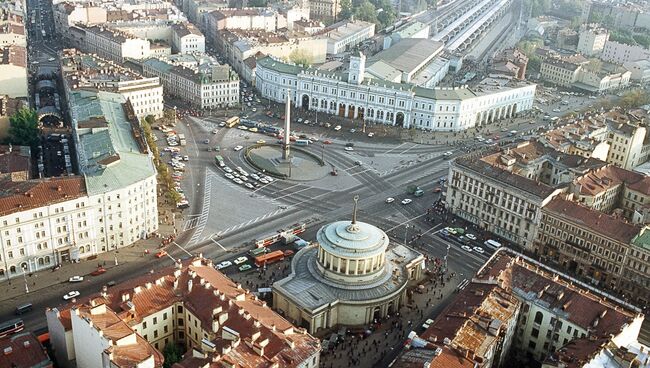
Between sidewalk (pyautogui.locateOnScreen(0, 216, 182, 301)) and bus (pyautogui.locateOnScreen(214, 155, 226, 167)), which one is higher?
bus (pyautogui.locateOnScreen(214, 155, 226, 167))

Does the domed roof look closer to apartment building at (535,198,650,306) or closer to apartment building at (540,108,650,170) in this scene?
apartment building at (535,198,650,306)

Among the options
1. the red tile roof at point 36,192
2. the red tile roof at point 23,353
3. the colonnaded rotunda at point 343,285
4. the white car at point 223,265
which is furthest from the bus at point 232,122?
the red tile roof at point 23,353

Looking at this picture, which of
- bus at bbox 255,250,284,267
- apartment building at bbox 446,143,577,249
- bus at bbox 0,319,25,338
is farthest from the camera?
apartment building at bbox 446,143,577,249

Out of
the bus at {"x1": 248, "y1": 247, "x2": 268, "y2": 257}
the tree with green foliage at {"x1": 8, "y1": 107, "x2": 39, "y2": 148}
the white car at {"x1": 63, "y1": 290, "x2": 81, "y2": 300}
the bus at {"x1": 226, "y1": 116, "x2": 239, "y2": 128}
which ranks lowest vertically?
the white car at {"x1": 63, "y1": 290, "x2": 81, "y2": 300}

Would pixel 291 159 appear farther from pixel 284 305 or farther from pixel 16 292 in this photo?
pixel 16 292

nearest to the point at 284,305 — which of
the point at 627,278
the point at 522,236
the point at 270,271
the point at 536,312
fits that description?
the point at 270,271

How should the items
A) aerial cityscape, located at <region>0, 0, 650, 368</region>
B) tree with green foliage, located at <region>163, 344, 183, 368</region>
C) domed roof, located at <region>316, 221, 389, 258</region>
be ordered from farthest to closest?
1. domed roof, located at <region>316, 221, 389, 258</region>
2. tree with green foliage, located at <region>163, 344, 183, 368</region>
3. aerial cityscape, located at <region>0, 0, 650, 368</region>

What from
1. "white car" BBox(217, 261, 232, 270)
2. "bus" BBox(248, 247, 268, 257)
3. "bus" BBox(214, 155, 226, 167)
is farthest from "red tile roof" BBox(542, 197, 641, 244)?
"bus" BBox(214, 155, 226, 167)

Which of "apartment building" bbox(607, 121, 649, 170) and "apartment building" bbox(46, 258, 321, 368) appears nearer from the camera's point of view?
"apartment building" bbox(46, 258, 321, 368)
